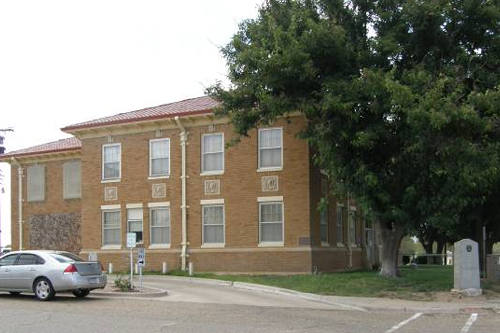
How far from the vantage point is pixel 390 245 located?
74.8ft

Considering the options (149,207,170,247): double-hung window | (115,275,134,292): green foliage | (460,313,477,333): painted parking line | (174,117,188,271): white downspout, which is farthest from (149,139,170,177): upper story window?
(460,313,477,333): painted parking line

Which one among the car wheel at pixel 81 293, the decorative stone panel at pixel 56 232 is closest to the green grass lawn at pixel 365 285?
the car wheel at pixel 81 293

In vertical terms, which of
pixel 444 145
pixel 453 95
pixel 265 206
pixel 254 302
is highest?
pixel 453 95

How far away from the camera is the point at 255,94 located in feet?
70.1

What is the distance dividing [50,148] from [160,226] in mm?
10143

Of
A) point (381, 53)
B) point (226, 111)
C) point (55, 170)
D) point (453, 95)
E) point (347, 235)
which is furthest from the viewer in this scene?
point (55, 170)

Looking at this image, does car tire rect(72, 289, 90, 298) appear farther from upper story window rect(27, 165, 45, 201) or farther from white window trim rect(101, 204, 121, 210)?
upper story window rect(27, 165, 45, 201)

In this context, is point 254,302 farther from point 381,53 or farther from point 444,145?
point 381,53

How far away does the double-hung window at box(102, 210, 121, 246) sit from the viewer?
99.2ft

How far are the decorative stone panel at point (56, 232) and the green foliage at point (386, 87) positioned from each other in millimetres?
15497

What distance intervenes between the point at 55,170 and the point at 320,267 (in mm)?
16049

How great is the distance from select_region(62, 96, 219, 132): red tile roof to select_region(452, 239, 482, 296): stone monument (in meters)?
12.5

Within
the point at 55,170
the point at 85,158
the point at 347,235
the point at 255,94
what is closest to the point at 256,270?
the point at 347,235

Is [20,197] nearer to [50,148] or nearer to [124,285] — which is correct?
[50,148]
